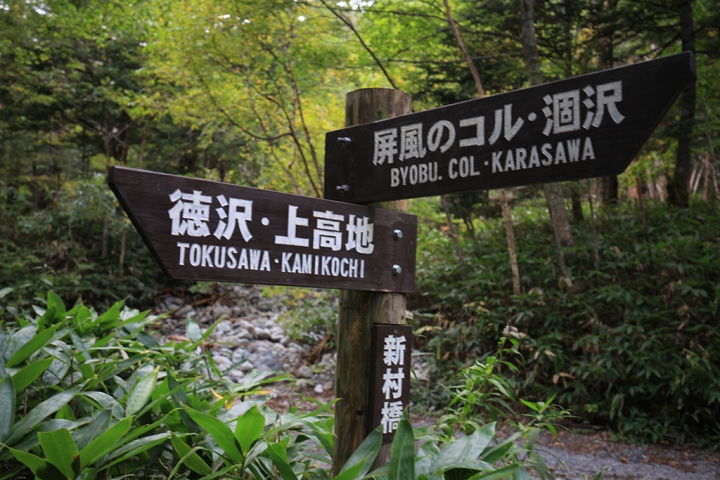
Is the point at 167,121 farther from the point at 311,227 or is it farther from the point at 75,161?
the point at 311,227

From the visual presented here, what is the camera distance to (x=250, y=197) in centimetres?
165

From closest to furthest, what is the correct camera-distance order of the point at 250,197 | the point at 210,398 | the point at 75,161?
the point at 250,197, the point at 210,398, the point at 75,161

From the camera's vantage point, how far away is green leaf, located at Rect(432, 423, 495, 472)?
160 centimetres

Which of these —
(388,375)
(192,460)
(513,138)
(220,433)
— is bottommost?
(192,460)

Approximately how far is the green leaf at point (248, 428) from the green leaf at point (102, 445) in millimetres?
309

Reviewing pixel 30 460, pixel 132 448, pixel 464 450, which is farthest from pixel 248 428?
pixel 464 450

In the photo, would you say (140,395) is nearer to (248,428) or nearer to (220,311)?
(248,428)

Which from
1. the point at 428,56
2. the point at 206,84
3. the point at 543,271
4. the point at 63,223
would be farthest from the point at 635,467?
the point at 63,223

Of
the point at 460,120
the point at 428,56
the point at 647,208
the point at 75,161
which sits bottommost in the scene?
the point at 460,120

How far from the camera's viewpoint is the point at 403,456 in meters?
1.48

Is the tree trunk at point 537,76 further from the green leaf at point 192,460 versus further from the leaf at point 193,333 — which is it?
the green leaf at point 192,460

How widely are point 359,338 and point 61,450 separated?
0.99 meters

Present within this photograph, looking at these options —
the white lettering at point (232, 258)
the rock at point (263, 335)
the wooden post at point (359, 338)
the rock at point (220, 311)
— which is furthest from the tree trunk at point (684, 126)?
the rock at point (220, 311)

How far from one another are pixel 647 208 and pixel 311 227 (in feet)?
22.6
